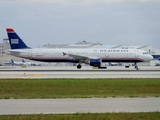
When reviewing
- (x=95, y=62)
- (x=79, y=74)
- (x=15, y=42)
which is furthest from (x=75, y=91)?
(x=15, y=42)

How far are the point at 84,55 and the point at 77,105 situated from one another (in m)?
53.7

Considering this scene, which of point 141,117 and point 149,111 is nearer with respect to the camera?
point 141,117

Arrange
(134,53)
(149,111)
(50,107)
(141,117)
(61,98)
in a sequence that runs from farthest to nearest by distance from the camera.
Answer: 1. (134,53)
2. (61,98)
3. (50,107)
4. (149,111)
5. (141,117)

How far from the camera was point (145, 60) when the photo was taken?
7025cm

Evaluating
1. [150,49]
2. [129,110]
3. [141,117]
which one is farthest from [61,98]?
[150,49]

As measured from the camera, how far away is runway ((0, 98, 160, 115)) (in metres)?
15.5

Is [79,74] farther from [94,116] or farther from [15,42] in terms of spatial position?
[94,116]

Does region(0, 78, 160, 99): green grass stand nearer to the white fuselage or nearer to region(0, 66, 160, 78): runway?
region(0, 66, 160, 78): runway

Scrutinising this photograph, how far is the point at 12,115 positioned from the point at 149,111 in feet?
16.9

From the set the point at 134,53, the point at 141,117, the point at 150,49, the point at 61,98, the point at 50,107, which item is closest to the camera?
the point at 141,117

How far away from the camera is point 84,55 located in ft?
232

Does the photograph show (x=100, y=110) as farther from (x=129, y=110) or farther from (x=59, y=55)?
(x=59, y=55)

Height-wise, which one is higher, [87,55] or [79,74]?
[87,55]

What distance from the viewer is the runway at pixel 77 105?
15.5m
